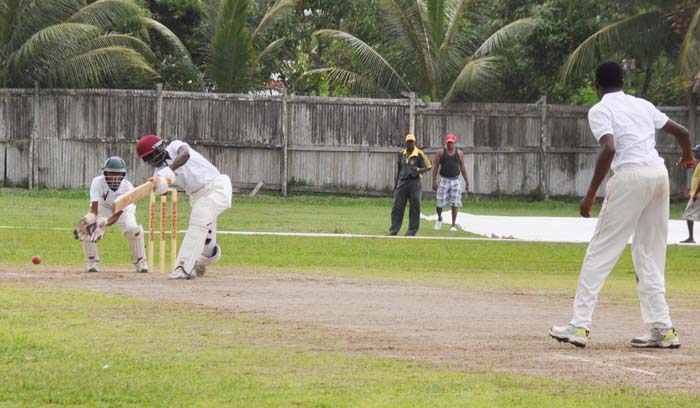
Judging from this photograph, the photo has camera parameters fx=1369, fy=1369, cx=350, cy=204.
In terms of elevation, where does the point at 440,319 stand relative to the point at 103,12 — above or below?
below

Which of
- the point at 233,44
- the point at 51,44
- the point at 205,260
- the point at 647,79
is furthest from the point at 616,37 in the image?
the point at 205,260

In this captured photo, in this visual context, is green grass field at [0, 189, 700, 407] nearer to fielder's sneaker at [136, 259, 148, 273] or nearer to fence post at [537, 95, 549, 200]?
fielder's sneaker at [136, 259, 148, 273]

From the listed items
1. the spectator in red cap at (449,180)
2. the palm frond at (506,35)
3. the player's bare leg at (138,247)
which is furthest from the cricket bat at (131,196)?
the palm frond at (506,35)

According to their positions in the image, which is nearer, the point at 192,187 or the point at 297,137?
the point at 192,187

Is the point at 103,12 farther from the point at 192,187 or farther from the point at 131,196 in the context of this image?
the point at 192,187

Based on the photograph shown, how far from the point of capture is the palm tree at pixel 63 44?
110 ft

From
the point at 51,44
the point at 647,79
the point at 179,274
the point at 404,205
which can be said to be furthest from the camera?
the point at 647,79

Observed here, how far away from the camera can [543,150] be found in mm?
34688

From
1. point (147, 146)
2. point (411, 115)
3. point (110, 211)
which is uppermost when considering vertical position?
point (411, 115)

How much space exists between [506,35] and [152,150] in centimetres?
2154

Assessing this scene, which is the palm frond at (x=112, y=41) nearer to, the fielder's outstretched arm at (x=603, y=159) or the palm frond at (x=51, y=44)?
the palm frond at (x=51, y=44)

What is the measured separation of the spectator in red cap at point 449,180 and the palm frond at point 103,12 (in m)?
11.6

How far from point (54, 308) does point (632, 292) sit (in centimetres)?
675

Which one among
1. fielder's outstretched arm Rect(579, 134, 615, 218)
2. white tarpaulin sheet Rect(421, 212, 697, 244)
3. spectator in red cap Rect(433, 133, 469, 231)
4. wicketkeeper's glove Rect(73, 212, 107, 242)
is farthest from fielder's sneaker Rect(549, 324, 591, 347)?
spectator in red cap Rect(433, 133, 469, 231)
